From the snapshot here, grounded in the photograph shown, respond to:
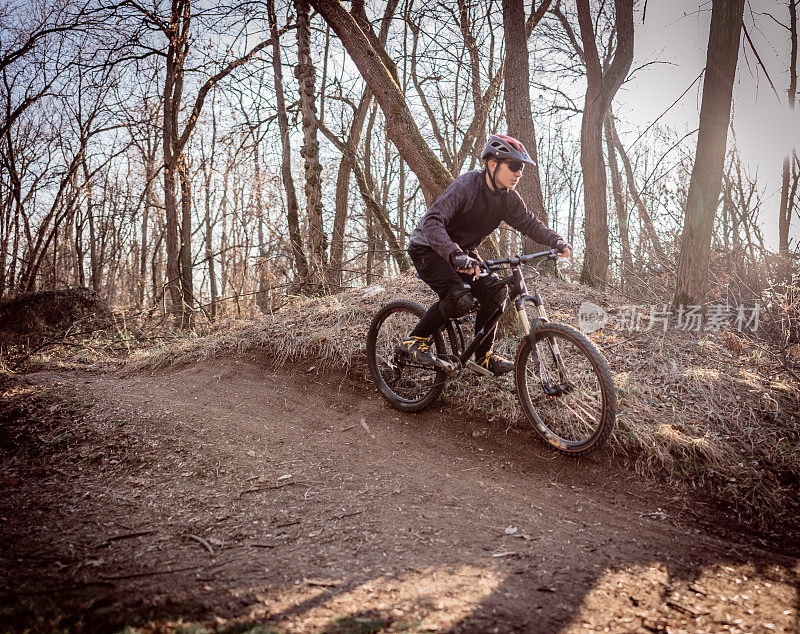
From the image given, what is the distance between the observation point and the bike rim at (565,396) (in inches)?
140

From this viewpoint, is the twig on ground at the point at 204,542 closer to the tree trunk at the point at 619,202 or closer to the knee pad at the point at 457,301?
the knee pad at the point at 457,301

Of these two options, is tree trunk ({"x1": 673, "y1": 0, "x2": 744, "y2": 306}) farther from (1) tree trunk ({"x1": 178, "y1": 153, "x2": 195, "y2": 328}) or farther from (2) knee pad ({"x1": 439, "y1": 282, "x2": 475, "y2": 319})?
(1) tree trunk ({"x1": 178, "y1": 153, "x2": 195, "y2": 328})

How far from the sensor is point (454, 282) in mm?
3967

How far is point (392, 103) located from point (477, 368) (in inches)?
131

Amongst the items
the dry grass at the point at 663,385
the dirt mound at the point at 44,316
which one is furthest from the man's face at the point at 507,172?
the dirt mound at the point at 44,316

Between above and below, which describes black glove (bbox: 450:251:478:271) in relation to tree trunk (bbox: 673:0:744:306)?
below

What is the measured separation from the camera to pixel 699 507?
3.18 metres

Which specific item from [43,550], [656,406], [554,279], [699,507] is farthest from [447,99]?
[43,550]

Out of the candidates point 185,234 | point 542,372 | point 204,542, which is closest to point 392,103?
point 542,372

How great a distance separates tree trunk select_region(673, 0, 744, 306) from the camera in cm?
544

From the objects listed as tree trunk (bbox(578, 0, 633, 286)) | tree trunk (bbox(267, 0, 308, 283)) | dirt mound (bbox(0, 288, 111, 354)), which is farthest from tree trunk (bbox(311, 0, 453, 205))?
dirt mound (bbox(0, 288, 111, 354))

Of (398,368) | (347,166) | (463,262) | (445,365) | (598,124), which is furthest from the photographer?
(347,166)

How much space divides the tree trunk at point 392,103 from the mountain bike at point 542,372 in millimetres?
1632

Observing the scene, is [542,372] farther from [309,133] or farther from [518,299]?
[309,133]
